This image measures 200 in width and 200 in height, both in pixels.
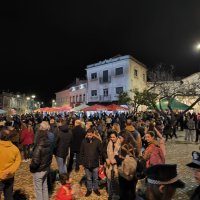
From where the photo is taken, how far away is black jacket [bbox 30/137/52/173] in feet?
19.5

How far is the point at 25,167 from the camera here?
11148 mm

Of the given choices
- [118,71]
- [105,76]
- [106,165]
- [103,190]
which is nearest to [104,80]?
[105,76]

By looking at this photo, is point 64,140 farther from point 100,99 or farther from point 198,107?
point 100,99

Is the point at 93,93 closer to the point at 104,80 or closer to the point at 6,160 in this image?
the point at 104,80

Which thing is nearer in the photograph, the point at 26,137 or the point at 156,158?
the point at 156,158

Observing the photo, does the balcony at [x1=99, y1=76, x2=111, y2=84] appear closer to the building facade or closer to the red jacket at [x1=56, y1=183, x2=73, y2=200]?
the red jacket at [x1=56, y1=183, x2=73, y2=200]

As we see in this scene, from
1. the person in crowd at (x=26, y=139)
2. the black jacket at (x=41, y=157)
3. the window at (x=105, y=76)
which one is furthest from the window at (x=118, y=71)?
the black jacket at (x=41, y=157)

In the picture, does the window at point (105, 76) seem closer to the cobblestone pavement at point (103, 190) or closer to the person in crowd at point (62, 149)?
the cobblestone pavement at point (103, 190)

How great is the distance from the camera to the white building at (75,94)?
2178 inches

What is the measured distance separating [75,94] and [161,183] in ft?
187

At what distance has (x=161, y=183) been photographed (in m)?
2.48

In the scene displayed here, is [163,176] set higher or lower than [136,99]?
lower

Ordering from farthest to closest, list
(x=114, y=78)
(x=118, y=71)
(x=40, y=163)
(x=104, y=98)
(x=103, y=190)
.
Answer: (x=104, y=98) < (x=114, y=78) < (x=118, y=71) < (x=103, y=190) < (x=40, y=163)

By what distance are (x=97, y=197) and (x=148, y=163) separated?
1.91 metres
